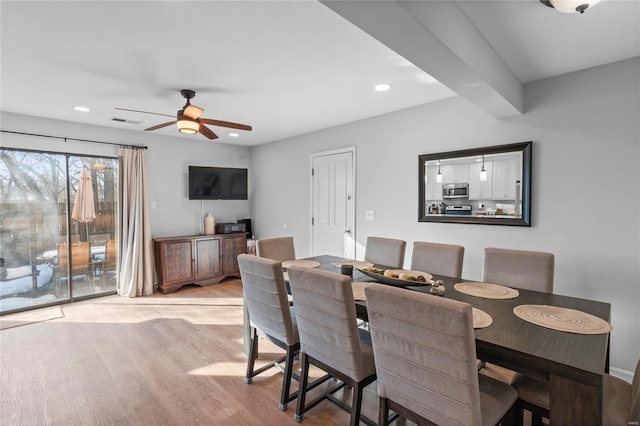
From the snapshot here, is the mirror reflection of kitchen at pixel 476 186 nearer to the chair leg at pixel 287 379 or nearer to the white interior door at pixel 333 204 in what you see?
the white interior door at pixel 333 204

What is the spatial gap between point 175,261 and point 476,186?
14.0 ft

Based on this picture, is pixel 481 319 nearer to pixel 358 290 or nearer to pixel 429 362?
pixel 429 362

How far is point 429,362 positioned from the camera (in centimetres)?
126

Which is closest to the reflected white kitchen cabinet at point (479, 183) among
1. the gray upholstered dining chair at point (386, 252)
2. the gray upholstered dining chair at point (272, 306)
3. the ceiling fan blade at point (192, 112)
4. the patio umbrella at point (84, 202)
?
the gray upholstered dining chair at point (386, 252)

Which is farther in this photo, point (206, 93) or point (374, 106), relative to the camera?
point (374, 106)

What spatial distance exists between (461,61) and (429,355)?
163 centimetres

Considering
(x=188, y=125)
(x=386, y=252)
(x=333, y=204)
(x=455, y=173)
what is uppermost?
(x=188, y=125)

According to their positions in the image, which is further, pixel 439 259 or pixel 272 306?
pixel 439 259

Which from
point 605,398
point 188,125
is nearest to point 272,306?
point 605,398

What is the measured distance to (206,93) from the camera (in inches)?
122

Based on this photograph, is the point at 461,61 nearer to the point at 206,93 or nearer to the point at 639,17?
the point at 639,17

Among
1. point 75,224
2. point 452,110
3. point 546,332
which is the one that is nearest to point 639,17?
point 452,110

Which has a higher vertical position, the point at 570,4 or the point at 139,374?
the point at 570,4

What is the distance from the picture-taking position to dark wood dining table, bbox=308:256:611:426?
1.10m
